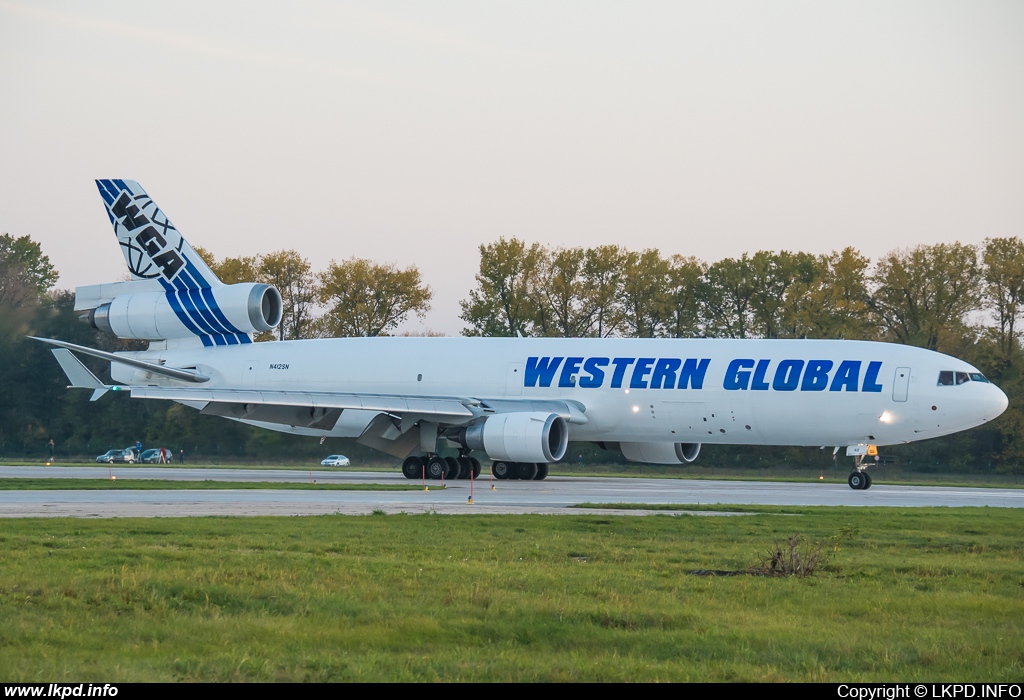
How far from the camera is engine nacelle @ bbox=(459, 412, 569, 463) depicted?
107ft

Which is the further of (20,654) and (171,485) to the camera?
(171,485)

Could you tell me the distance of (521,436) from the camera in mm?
32750

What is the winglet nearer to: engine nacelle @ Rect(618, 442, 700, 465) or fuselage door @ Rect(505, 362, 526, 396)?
fuselage door @ Rect(505, 362, 526, 396)

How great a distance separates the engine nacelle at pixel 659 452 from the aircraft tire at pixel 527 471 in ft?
9.91

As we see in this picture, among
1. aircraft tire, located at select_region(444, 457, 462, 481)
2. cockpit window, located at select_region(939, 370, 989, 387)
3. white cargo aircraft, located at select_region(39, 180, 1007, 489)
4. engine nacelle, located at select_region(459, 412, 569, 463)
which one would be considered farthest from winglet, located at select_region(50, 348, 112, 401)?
cockpit window, located at select_region(939, 370, 989, 387)

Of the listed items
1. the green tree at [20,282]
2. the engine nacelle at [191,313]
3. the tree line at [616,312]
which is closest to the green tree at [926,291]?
the tree line at [616,312]

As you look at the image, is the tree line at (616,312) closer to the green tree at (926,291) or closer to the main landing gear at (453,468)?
the green tree at (926,291)

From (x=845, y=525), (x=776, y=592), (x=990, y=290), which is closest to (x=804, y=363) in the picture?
(x=845, y=525)

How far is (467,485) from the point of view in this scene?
32.1 m

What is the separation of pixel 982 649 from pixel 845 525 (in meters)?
9.74

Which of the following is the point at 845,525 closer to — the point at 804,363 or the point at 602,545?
the point at 602,545

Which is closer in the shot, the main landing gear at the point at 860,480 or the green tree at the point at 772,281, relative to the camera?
the main landing gear at the point at 860,480

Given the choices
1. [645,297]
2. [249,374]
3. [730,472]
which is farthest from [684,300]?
[249,374]

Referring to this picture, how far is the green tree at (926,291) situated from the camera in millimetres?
57500
